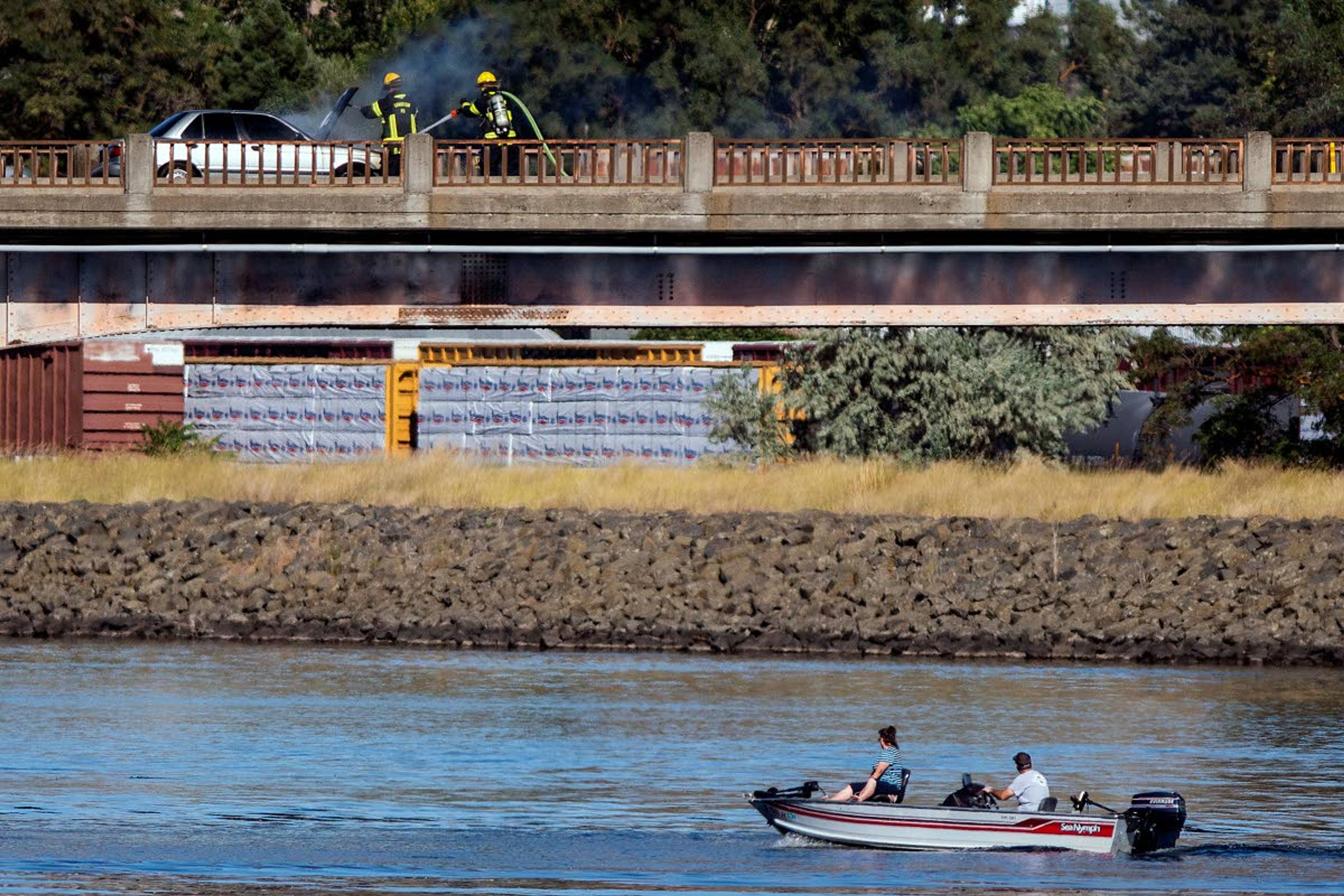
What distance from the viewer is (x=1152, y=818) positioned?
23516 mm

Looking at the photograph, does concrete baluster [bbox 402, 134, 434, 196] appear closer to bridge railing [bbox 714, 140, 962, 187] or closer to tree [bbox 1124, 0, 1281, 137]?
bridge railing [bbox 714, 140, 962, 187]

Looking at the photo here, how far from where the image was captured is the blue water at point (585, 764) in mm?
22922

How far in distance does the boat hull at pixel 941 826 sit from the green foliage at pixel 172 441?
31.3m

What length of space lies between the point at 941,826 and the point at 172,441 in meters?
34.9

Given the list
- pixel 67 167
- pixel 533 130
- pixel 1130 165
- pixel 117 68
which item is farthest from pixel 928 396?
pixel 117 68

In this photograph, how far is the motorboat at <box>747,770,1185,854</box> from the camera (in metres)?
23.5

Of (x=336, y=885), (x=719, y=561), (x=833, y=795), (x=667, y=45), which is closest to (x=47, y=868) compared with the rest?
(x=336, y=885)

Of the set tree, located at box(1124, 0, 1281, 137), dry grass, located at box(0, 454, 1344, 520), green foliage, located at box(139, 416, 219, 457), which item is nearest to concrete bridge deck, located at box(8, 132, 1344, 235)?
dry grass, located at box(0, 454, 1344, 520)

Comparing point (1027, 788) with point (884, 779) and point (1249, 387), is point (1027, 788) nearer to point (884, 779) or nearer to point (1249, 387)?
point (884, 779)

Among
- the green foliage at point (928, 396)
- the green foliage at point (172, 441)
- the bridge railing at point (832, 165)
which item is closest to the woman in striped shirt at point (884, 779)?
the bridge railing at point (832, 165)

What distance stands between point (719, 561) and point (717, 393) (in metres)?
15.5

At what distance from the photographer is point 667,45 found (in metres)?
100

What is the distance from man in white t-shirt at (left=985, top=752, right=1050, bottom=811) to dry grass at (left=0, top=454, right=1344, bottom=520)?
1777 centimetres

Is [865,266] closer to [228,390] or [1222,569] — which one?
[1222,569]
